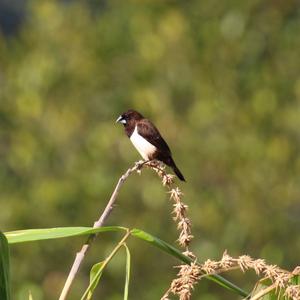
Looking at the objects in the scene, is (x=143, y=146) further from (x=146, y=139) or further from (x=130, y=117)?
(x=130, y=117)

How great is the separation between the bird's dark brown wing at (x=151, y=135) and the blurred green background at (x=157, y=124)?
2.87 meters

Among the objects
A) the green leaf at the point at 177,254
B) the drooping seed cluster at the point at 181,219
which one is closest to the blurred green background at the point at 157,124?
the drooping seed cluster at the point at 181,219

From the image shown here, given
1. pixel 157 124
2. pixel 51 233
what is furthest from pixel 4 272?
pixel 157 124

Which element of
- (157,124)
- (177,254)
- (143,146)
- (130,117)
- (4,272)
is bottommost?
(4,272)

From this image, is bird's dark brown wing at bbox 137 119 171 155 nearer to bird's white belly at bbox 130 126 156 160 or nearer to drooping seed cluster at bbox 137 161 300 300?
bird's white belly at bbox 130 126 156 160

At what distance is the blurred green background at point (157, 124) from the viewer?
7.61m

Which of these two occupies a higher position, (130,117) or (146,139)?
(130,117)

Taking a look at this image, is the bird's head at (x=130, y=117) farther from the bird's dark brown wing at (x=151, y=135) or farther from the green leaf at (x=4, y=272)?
the green leaf at (x=4, y=272)

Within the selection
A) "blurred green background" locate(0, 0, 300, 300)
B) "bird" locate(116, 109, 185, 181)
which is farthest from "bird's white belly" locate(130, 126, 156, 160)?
"blurred green background" locate(0, 0, 300, 300)

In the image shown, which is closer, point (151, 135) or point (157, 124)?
point (151, 135)

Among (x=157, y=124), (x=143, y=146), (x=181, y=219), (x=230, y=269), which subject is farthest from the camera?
(x=157, y=124)

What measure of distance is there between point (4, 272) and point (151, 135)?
2660 millimetres

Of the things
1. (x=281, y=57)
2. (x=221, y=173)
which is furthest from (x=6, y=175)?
(x=281, y=57)

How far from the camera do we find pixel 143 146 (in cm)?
373
